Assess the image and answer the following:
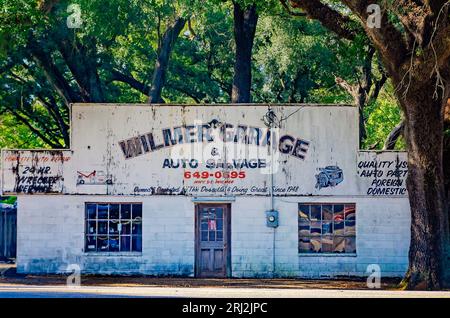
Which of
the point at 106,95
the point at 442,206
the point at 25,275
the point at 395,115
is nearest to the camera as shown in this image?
the point at 442,206

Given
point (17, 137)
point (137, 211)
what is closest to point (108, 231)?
point (137, 211)

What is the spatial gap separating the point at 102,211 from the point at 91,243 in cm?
94

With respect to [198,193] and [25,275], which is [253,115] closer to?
[198,193]

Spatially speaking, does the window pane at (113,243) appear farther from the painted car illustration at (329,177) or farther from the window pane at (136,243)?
the painted car illustration at (329,177)

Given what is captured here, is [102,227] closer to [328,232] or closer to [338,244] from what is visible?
[328,232]

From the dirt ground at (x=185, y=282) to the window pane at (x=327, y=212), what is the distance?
5.74 ft

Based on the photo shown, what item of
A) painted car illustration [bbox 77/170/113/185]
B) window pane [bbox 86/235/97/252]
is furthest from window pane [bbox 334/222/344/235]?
window pane [bbox 86/235/97/252]

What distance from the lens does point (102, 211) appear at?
1071 inches

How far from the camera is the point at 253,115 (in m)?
27.1

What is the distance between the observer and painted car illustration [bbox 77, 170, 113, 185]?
2709 cm

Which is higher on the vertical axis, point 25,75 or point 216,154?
point 25,75

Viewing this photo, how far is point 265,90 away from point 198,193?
16.5 m

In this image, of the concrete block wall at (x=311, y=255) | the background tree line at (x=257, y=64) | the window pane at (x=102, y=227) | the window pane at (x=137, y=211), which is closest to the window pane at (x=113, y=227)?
the window pane at (x=102, y=227)

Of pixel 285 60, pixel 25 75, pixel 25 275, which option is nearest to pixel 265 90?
pixel 285 60
